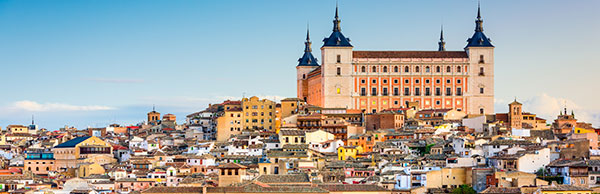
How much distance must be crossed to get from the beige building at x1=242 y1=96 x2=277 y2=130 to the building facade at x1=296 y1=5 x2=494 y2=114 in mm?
14589

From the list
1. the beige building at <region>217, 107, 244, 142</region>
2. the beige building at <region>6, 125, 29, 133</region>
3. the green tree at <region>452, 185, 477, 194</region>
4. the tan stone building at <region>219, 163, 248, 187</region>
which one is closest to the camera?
the green tree at <region>452, 185, 477, 194</region>

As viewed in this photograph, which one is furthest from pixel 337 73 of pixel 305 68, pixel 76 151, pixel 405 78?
pixel 76 151

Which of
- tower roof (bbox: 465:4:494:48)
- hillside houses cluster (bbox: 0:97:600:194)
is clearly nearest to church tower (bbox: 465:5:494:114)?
tower roof (bbox: 465:4:494:48)

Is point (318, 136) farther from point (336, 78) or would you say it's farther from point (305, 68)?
point (305, 68)

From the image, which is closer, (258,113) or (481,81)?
(258,113)

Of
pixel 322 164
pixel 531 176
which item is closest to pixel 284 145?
pixel 322 164

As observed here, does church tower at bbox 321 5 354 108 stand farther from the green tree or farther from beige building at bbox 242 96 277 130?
the green tree

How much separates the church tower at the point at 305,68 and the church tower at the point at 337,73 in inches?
349

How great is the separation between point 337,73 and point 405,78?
6656 millimetres

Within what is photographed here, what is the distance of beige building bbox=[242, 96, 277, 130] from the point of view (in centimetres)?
8706

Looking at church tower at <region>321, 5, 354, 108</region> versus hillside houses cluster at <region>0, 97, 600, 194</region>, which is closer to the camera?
hillside houses cluster at <region>0, 97, 600, 194</region>

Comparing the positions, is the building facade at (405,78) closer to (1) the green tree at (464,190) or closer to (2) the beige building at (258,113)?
(2) the beige building at (258,113)

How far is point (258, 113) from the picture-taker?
3452 inches

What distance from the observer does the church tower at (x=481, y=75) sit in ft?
339
